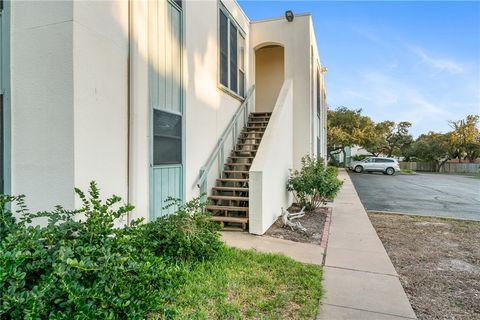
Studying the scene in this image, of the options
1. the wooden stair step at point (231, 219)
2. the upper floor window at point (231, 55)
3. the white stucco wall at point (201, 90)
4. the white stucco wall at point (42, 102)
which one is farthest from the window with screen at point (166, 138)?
the upper floor window at point (231, 55)

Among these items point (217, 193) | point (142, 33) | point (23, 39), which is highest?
point (142, 33)

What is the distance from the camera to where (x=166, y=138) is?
463cm

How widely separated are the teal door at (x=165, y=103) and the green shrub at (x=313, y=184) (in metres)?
3.42

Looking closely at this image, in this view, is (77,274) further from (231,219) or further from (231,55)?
(231,55)

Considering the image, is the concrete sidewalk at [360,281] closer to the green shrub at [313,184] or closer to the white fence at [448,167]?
the green shrub at [313,184]

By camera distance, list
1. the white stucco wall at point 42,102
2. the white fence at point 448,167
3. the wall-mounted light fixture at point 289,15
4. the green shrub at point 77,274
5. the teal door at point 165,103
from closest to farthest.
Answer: the green shrub at point 77,274 → the white stucco wall at point 42,102 → the teal door at point 165,103 → the wall-mounted light fixture at point 289,15 → the white fence at point 448,167

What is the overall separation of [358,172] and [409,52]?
43.5 feet

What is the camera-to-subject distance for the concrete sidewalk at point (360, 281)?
2830 mm

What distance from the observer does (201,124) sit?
19.6ft

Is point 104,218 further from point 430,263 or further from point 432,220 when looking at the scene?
point 432,220

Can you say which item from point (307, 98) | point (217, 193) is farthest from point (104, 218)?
point (307, 98)

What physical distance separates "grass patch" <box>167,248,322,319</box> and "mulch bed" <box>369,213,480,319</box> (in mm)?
1191

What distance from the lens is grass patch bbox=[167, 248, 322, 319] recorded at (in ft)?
8.71

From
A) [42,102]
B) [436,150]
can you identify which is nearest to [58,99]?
[42,102]
